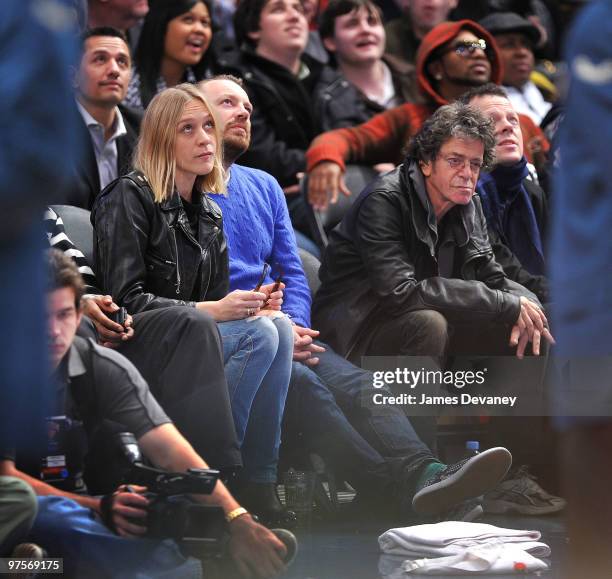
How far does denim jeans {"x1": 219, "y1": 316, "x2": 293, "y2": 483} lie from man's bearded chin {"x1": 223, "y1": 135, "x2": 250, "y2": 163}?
2.70ft

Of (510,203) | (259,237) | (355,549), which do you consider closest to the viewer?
(355,549)

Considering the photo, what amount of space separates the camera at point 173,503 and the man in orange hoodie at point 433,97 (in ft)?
7.44

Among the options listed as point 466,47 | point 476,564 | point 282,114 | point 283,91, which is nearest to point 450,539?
point 476,564

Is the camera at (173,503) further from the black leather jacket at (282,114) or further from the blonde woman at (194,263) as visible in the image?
the black leather jacket at (282,114)

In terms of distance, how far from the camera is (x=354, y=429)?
5.68 metres

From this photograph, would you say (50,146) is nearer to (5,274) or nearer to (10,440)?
(5,274)

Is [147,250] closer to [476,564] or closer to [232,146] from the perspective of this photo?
[232,146]

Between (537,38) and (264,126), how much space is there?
192 cm

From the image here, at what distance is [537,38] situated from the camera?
26.9 feet

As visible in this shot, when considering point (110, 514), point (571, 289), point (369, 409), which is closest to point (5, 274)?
point (571, 289)

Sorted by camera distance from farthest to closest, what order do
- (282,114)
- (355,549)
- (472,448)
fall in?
(282,114)
(472,448)
(355,549)

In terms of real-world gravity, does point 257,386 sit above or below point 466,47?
below

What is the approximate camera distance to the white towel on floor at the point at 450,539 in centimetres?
515

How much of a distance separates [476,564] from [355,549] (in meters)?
0.47
